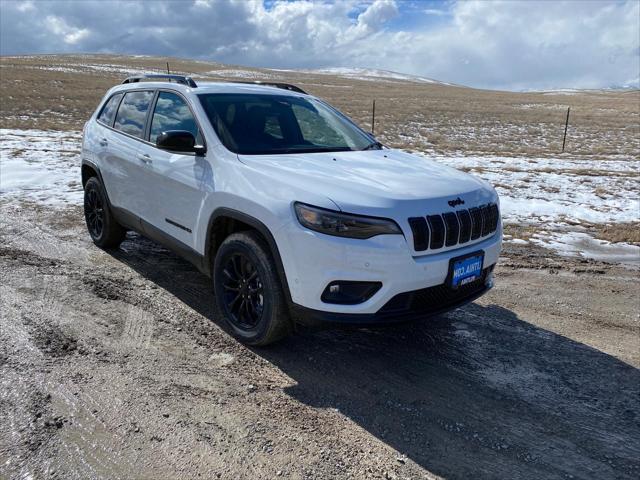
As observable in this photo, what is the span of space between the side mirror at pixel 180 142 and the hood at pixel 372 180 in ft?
1.42

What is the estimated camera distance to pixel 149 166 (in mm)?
4562

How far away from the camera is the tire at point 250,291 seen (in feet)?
11.2

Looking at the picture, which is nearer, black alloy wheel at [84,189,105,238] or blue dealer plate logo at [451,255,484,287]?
blue dealer plate logo at [451,255,484,287]

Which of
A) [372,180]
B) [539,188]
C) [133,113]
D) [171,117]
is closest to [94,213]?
[133,113]

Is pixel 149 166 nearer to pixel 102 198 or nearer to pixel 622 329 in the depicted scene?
pixel 102 198

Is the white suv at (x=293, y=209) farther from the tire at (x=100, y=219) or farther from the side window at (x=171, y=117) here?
the tire at (x=100, y=219)

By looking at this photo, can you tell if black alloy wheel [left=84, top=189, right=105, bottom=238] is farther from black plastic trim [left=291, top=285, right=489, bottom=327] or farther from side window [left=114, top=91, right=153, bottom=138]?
black plastic trim [left=291, top=285, right=489, bottom=327]

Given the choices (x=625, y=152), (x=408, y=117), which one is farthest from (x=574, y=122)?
(x=625, y=152)

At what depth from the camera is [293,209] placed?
10.5 feet

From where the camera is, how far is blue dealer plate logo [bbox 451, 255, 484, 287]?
3354mm

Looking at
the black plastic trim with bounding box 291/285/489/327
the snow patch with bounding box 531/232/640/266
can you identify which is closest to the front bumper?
the black plastic trim with bounding box 291/285/489/327

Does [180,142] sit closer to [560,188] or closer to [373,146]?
[373,146]

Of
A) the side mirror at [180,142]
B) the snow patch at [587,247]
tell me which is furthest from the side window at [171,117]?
the snow patch at [587,247]

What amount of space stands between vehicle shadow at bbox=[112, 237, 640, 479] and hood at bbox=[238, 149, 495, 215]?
3.66 feet
